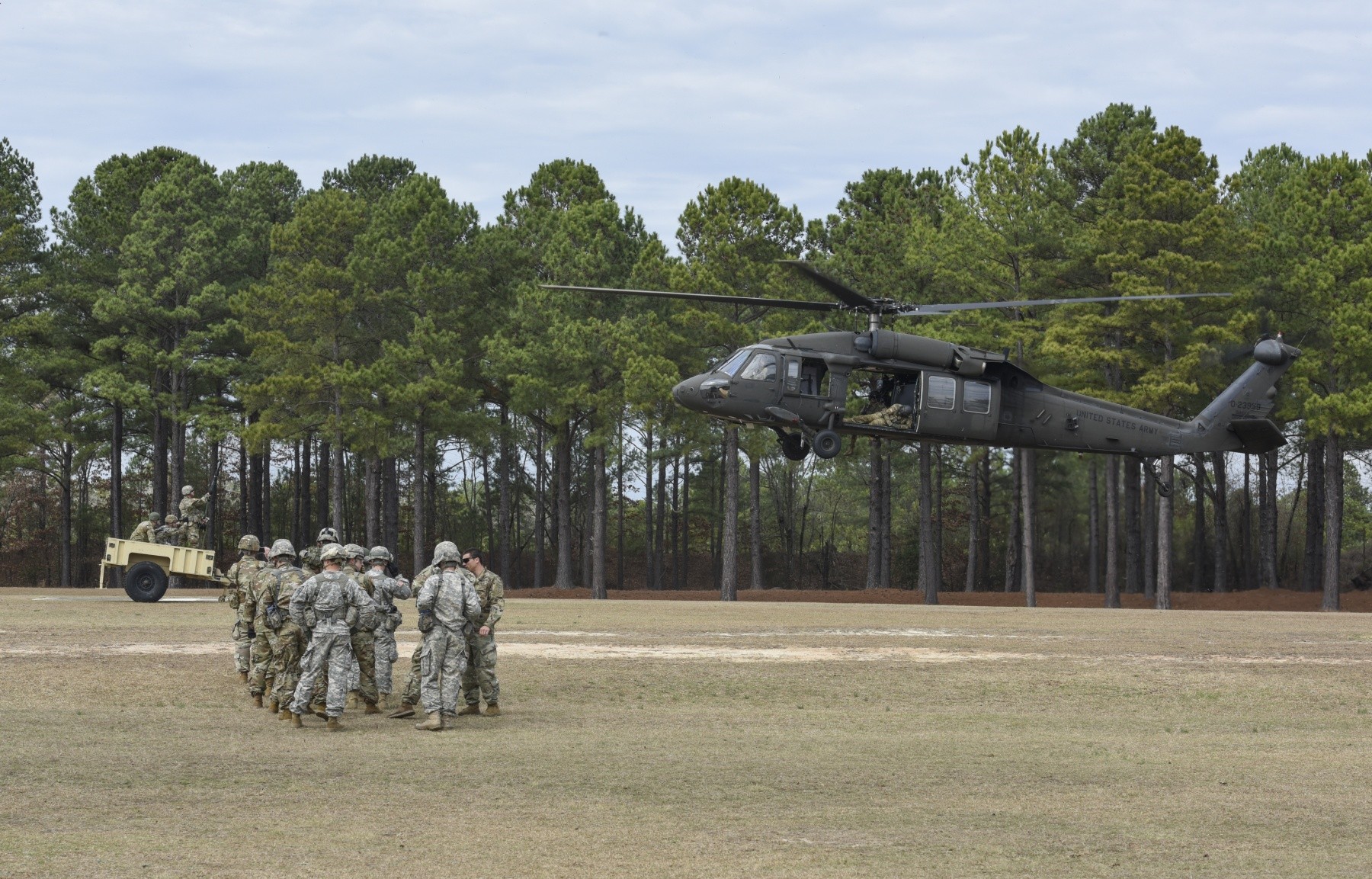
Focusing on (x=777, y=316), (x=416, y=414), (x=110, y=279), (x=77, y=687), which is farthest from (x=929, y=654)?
(x=110, y=279)

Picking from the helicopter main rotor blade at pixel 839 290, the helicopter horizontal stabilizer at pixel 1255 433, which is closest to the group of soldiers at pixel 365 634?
the helicopter main rotor blade at pixel 839 290

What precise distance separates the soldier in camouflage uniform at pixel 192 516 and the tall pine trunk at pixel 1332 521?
3047 centimetres

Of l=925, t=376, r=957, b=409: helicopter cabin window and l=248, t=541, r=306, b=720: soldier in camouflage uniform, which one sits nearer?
l=248, t=541, r=306, b=720: soldier in camouflage uniform

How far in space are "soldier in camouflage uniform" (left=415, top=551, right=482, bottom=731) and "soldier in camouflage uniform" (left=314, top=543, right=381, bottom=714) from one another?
79 cm

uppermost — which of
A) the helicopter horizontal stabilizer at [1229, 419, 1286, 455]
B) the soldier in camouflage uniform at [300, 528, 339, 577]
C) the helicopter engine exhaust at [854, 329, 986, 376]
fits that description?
the helicopter engine exhaust at [854, 329, 986, 376]

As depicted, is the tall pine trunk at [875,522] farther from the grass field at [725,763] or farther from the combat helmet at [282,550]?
the combat helmet at [282,550]

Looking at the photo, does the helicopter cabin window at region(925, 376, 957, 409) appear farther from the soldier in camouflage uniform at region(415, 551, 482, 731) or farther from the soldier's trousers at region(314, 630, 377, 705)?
the soldier in camouflage uniform at region(415, 551, 482, 731)

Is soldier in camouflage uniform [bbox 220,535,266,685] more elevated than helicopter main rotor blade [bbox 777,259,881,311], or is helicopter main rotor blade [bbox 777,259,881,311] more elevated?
helicopter main rotor blade [bbox 777,259,881,311]

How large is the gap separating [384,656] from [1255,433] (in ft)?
79.7

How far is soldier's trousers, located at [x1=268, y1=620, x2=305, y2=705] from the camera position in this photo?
17016mm

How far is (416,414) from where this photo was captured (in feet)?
171

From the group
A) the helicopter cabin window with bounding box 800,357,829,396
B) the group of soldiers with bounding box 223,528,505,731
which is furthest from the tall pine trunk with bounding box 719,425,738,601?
the group of soldiers with bounding box 223,528,505,731

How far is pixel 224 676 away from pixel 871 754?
31.5ft

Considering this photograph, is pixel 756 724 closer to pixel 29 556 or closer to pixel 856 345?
pixel 856 345
